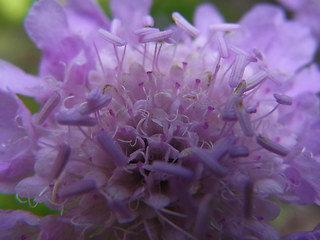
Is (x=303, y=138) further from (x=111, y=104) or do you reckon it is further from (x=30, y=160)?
(x=30, y=160)

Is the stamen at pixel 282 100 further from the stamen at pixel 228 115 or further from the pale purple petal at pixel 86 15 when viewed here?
the pale purple petal at pixel 86 15

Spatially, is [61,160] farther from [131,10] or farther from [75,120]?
[131,10]

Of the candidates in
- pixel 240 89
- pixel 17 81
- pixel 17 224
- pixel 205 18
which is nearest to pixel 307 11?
pixel 205 18

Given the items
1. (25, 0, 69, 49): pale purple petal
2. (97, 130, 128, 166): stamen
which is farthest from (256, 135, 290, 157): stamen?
(25, 0, 69, 49): pale purple petal

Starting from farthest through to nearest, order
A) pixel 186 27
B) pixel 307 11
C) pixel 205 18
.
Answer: pixel 307 11, pixel 205 18, pixel 186 27

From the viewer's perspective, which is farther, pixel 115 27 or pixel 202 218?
pixel 115 27

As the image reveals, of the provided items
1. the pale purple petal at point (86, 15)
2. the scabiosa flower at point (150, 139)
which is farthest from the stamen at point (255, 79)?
the pale purple petal at point (86, 15)

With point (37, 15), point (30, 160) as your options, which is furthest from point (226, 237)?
point (37, 15)
